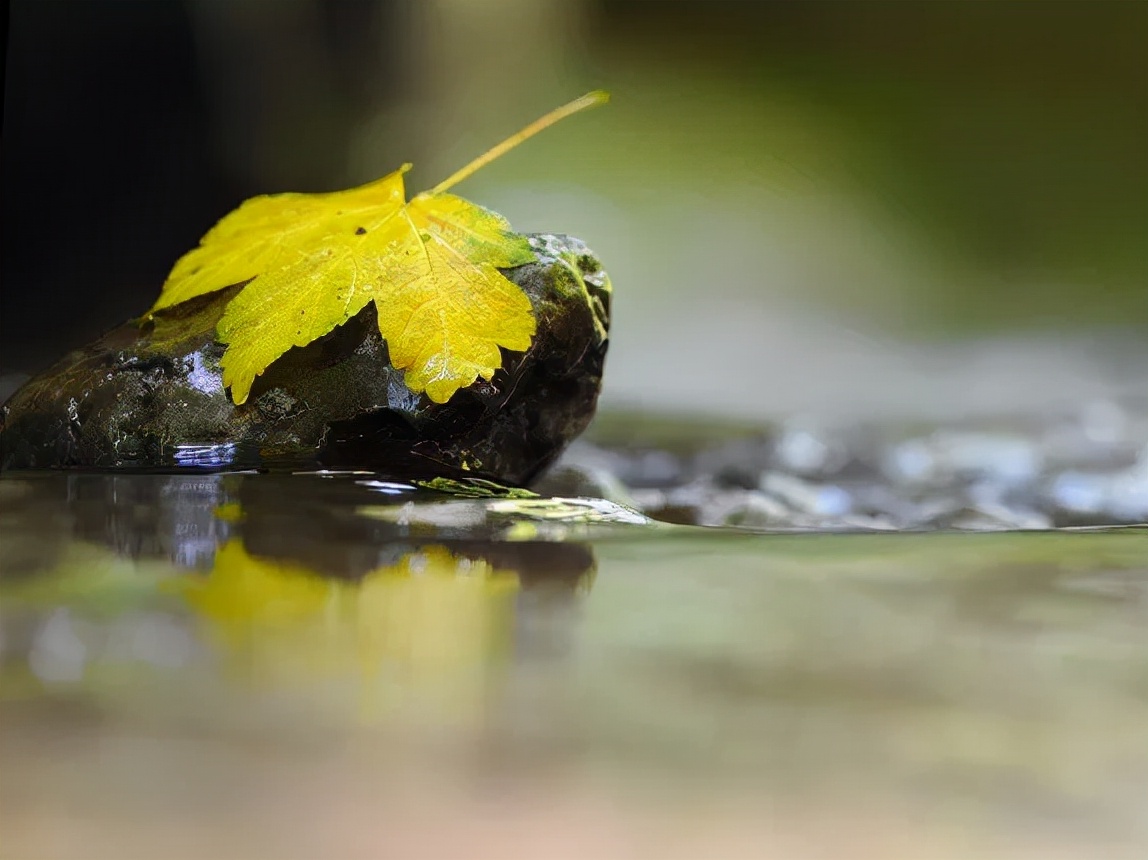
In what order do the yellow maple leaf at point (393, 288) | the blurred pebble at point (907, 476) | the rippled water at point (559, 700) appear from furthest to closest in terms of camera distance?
the blurred pebble at point (907, 476) < the yellow maple leaf at point (393, 288) < the rippled water at point (559, 700)

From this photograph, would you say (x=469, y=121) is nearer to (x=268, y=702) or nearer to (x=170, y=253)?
(x=170, y=253)

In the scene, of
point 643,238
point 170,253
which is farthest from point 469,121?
point 170,253

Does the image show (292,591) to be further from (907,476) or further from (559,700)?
(907,476)

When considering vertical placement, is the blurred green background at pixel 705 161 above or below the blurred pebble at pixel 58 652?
above

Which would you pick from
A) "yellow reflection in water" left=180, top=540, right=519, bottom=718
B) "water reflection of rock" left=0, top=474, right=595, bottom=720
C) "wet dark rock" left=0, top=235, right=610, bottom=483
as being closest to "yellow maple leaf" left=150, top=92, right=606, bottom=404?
"wet dark rock" left=0, top=235, right=610, bottom=483

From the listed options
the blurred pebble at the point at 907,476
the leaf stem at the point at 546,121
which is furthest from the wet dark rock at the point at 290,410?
the leaf stem at the point at 546,121

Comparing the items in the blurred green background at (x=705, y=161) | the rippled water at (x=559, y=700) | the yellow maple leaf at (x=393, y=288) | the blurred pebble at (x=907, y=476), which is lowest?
the rippled water at (x=559, y=700)

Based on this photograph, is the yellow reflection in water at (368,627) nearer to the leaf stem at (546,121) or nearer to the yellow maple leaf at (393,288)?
the yellow maple leaf at (393,288)

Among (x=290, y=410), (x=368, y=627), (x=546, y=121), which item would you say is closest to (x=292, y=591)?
(x=368, y=627)
